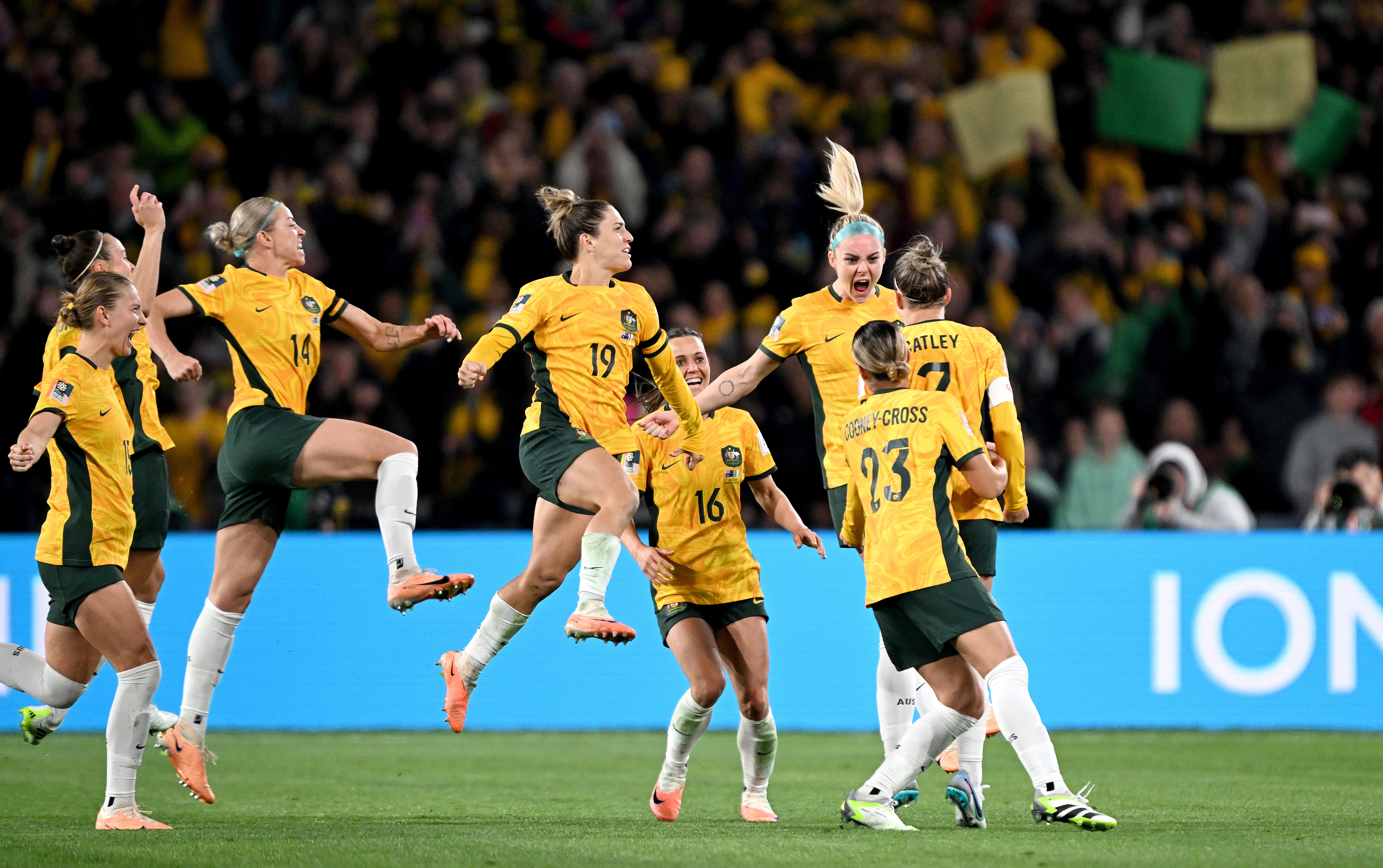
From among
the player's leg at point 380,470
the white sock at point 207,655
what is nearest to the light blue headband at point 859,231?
the player's leg at point 380,470

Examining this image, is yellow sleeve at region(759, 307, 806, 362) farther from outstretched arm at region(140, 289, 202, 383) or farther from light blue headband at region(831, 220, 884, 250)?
outstretched arm at region(140, 289, 202, 383)

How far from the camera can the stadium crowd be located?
1277 cm

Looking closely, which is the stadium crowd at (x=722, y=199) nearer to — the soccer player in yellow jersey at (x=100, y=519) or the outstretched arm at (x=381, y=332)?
the outstretched arm at (x=381, y=332)

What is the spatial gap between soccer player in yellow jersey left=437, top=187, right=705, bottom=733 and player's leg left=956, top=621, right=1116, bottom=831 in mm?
1909

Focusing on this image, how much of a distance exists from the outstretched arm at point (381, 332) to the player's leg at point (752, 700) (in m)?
1.92

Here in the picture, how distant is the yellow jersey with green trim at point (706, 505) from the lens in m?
7.68

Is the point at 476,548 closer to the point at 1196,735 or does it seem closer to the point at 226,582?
the point at 226,582

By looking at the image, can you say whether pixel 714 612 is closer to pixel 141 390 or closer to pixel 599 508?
pixel 599 508

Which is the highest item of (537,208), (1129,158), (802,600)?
(1129,158)

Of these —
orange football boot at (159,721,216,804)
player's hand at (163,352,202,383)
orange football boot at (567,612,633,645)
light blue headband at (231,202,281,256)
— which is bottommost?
orange football boot at (159,721,216,804)

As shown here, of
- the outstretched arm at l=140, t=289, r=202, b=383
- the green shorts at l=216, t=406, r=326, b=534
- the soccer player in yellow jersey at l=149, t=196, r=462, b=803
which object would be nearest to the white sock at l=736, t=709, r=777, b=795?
the soccer player in yellow jersey at l=149, t=196, r=462, b=803

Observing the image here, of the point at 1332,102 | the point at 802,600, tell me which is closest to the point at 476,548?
the point at 802,600

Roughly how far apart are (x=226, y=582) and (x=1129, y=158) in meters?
10.8

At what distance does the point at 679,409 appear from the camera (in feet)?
25.0
